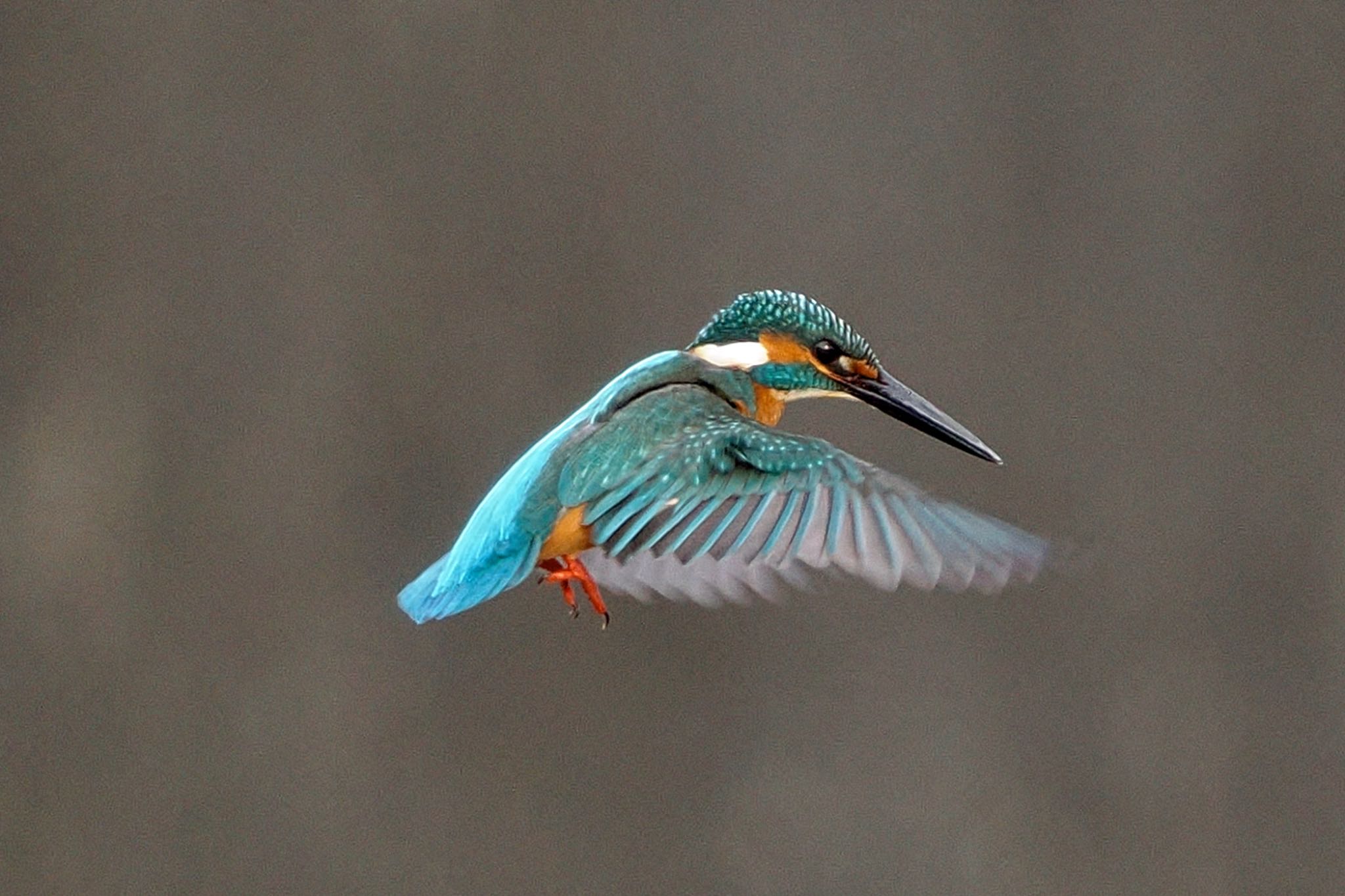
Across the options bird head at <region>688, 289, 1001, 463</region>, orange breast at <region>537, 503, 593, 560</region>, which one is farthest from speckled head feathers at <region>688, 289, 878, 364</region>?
orange breast at <region>537, 503, 593, 560</region>

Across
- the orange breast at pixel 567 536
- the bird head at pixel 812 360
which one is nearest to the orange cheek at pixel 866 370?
the bird head at pixel 812 360

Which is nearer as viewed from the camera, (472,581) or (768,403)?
(472,581)

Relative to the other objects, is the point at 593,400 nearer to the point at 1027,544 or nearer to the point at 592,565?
the point at 592,565

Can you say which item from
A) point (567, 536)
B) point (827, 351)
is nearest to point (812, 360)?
point (827, 351)

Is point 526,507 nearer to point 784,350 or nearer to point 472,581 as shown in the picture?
point 472,581

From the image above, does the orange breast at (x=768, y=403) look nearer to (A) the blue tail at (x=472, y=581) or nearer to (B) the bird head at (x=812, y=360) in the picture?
(B) the bird head at (x=812, y=360)

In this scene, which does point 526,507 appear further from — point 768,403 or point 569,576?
point 768,403
